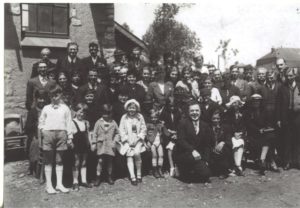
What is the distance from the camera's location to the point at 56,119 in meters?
4.39

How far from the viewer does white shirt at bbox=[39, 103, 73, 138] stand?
438cm

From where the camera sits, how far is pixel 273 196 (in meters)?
4.45

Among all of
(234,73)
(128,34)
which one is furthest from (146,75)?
(128,34)

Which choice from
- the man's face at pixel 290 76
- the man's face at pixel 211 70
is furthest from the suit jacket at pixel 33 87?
the man's face at pixel 290 76

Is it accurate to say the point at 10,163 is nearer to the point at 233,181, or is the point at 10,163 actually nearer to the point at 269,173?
the point at 233,181

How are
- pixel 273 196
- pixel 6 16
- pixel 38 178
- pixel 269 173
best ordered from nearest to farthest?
pixel 273 196, pixel 38 178, pixel 269 173, pixel 6 16

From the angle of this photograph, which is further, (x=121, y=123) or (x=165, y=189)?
(x=121, y=123)

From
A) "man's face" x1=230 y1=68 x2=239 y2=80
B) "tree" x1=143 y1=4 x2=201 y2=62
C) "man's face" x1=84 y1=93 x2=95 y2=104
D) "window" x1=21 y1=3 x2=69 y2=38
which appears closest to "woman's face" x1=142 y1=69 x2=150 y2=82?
"man's face" x1=84 y1=93 x2=95 y2=104

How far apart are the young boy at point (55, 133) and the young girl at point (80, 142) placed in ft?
0.50

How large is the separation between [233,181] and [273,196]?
2.18ft

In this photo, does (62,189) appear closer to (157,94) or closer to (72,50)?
(157,94)

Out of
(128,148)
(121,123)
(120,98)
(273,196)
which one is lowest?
(273,196)

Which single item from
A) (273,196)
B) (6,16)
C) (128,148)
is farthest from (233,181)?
(6,16)

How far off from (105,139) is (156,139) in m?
0.81
